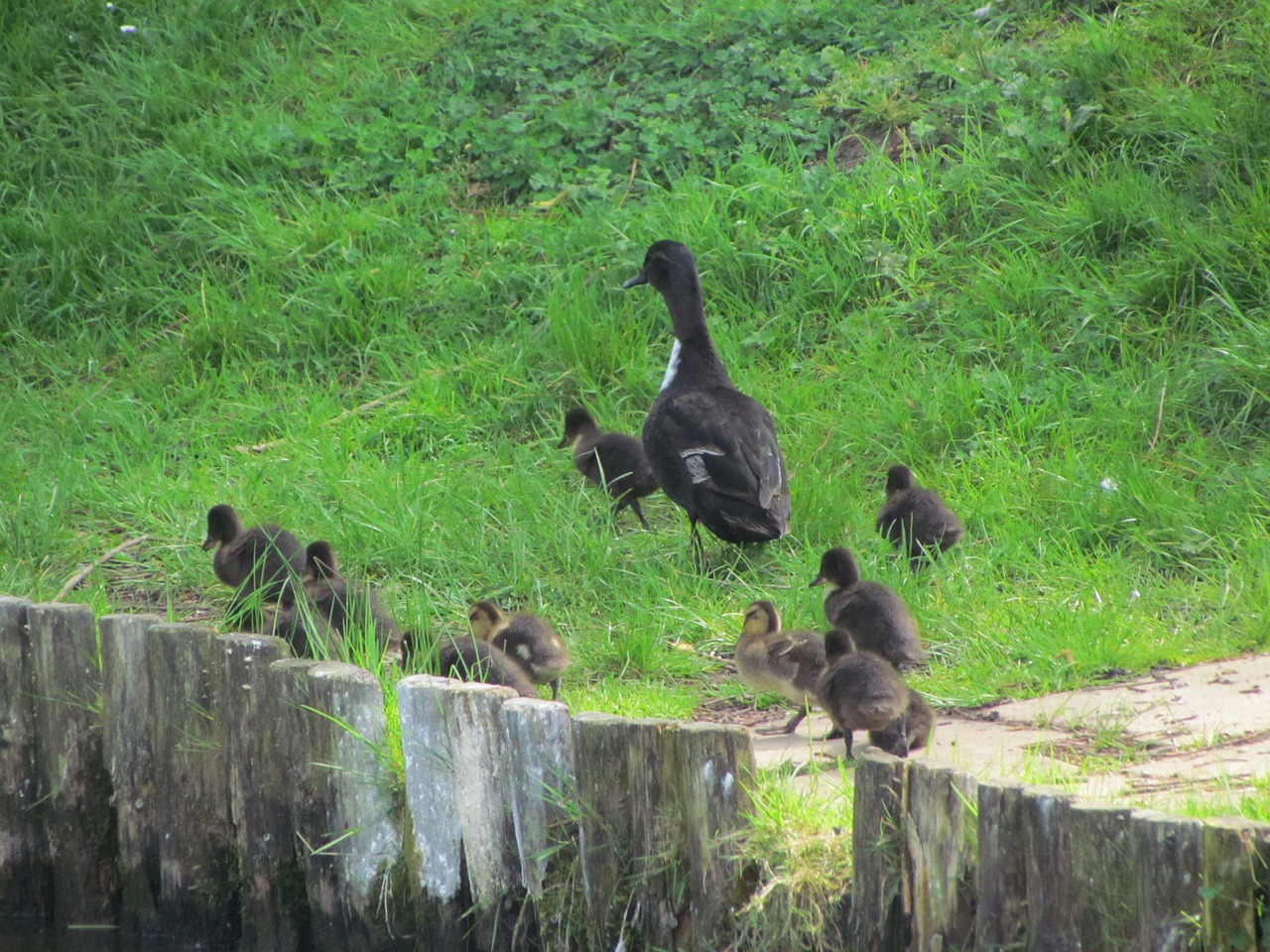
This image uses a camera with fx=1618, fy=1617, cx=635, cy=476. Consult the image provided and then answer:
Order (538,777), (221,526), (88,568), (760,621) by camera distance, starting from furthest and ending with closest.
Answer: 1. (88,568)
2. (221,526)
3. (760,621)
4. (538,777)

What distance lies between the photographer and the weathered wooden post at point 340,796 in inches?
189

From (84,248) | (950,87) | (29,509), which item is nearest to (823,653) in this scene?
(29,509)

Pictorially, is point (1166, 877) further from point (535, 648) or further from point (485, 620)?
point (485, 620)

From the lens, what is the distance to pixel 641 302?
32.7ft

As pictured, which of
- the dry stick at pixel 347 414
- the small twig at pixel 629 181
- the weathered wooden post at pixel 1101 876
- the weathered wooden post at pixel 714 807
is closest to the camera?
the weathered wooden post at pixel 1101 876

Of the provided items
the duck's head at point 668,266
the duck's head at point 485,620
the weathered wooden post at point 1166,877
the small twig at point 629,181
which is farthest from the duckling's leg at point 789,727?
the small twig at point 629,181

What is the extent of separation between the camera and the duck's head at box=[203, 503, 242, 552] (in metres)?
Answer: 7.23

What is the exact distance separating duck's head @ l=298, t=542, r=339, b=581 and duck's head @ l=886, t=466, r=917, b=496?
2.54m

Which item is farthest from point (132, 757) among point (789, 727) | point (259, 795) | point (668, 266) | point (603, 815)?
point (668, 266)

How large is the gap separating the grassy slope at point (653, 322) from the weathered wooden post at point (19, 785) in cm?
165

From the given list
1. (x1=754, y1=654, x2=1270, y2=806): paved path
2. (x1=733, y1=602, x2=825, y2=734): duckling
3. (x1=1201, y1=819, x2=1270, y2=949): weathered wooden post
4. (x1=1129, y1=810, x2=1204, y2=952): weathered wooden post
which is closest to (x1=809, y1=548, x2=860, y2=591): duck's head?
(x1=733, y1=602, x2=825, y2=734): duckling

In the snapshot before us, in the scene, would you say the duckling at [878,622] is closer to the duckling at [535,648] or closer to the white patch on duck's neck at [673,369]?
the duckling at [535,648]

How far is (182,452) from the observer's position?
9.45m

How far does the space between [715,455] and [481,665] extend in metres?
2.27
